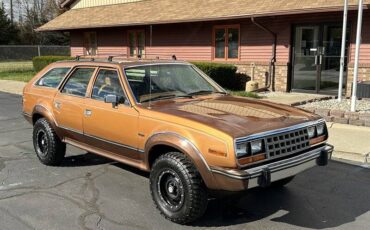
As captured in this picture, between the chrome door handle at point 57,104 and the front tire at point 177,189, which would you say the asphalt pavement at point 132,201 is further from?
the chrome door handle at point 57,104

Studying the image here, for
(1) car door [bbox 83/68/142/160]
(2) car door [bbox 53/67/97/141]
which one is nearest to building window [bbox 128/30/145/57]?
(2) car door [bbox 53/67/97/141]

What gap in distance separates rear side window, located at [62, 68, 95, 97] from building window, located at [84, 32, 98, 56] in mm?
17759

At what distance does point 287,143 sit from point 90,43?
20.9 meters

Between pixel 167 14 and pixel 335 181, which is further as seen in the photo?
pixel 167 14

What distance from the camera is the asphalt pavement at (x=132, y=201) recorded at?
4301 millimetres

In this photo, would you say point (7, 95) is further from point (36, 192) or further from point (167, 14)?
point (36, 192)

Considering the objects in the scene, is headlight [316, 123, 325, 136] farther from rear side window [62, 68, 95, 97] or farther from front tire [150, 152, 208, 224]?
rear side window [62, 68, 95, 97]

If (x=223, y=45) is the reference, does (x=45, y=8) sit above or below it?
above

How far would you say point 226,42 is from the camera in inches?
652

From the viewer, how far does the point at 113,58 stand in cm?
580

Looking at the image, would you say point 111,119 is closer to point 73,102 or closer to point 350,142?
point 73,102

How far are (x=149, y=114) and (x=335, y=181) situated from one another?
272 cm

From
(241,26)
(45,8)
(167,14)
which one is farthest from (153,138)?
(45,8)

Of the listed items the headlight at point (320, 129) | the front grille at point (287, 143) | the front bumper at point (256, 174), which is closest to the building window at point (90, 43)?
the headlight at point (320, 129)
